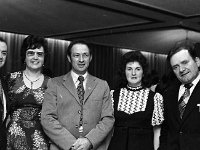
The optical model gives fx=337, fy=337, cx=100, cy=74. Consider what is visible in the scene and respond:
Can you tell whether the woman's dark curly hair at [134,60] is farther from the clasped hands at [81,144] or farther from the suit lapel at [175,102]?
the clasped hands at [81,144]

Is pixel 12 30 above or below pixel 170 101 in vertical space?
above

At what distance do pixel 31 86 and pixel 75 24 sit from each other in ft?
18.3

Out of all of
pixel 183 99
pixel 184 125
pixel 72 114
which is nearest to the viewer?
pixel 184 125

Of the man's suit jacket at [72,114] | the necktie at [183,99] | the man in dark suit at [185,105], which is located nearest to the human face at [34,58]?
the man's suit jacket at [72,114]

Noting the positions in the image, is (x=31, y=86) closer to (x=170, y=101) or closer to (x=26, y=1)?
(x=170, y=101)

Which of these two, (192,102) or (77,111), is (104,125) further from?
(192,102)

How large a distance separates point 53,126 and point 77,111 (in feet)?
0.71

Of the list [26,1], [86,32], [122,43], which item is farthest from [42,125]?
[122,43]

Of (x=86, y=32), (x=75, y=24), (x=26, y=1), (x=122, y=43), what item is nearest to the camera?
(x=26, y=1)

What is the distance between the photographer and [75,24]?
322 inches

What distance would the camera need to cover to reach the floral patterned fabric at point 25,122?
266 cm

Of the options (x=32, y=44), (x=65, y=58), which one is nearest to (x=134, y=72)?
(x=32, y=44)

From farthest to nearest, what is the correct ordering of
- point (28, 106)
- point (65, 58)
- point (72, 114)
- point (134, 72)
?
1. point (65, 58)
2. point (134, 72)
3. point (28, 106)
4. point (72, 114)

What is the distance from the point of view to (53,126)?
252cm
